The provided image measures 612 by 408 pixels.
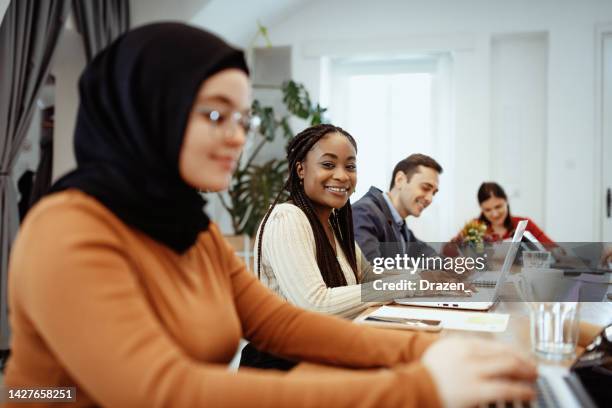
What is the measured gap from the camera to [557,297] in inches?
48.6

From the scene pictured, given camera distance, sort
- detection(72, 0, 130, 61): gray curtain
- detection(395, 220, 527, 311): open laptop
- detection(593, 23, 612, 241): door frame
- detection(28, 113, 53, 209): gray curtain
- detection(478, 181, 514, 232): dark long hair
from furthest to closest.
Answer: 1. detection(593, 23, 612, 241): door frame
2. detection(28, 113, 53, 209): gray curtain
3. detection(478, 181, 514, 232): dark long hair
4. detection(72, 0, 130, 61): gray curtain
5. detection(395, 220, 527, 311): open laptop

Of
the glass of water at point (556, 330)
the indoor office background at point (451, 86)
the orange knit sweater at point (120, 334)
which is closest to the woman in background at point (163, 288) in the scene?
the orange knit sweater at point (120, 334)

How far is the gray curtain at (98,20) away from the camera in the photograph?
11.5 feet

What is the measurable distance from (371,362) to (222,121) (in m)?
0.49

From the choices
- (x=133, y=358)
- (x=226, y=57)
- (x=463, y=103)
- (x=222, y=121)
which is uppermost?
(x=463, y=103)

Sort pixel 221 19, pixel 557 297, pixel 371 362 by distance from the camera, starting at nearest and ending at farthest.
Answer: pixel 371 362 < pixel 557 297 < pixel 221 19

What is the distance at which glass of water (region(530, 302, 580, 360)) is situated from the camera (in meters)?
1.02

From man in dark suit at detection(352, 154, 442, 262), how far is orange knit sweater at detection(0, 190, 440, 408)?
5.02 feet

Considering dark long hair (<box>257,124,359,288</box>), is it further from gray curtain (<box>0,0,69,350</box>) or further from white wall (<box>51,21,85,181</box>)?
white wall (<box>51,21,85,181</box>)

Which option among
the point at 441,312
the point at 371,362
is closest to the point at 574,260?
the point at 441,312

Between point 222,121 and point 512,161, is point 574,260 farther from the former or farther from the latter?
point 512,161

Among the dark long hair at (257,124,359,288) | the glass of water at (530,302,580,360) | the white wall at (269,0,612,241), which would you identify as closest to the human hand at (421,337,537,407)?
the glass of water at (530,302,580,360)

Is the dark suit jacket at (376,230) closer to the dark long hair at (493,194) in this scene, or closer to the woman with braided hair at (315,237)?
the woman with braided hair at (315,237)

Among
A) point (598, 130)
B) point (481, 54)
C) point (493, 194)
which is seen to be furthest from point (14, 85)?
point (598, 130)
